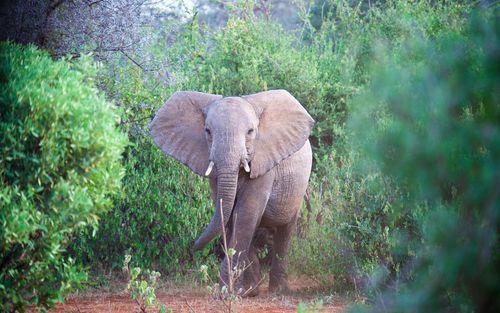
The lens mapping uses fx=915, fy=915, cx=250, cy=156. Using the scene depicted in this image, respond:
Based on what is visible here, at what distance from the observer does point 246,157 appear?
9164 millimetres

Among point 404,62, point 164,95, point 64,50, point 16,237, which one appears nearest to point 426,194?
point 404,62

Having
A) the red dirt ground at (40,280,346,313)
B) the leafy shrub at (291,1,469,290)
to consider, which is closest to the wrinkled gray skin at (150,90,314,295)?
the red dirt ground at (40,280,346,313)

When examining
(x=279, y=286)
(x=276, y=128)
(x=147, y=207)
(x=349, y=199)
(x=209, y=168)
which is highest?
(x=276, y=128)

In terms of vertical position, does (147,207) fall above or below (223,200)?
below

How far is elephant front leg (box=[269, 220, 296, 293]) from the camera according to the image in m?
10.1

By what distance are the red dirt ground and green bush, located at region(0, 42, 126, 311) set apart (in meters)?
1.94

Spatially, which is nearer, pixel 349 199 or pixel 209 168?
pixel 209 168

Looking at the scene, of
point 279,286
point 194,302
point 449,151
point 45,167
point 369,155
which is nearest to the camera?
point 449,151

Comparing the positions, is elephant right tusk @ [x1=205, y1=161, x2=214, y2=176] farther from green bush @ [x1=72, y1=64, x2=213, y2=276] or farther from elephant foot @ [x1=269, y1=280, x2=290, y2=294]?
elephant foot @ [x1=269, y1=280, x2=290, y2=294]

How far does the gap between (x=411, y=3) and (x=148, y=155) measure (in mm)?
5510

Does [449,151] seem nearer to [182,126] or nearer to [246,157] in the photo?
[246,157]

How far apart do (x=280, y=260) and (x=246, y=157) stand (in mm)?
1549

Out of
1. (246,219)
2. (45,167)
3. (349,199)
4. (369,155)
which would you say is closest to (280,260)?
(246,219)

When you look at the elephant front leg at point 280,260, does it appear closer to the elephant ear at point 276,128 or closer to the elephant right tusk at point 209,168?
the elephant ear at point 276,128
